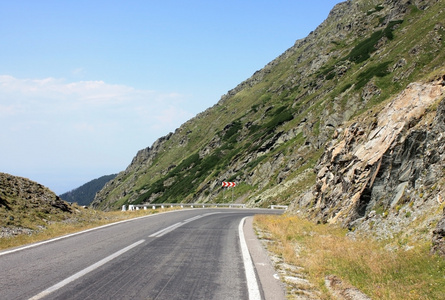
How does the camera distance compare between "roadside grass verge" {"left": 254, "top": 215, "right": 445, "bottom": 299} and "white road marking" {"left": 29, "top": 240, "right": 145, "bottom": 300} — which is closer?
"white road marking" {"left": 29, "top": 240, "right": 145, "bottom": 300}

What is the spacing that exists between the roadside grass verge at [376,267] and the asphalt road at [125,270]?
179cm

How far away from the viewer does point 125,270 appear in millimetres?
6719

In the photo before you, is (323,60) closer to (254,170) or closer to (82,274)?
(254,170)

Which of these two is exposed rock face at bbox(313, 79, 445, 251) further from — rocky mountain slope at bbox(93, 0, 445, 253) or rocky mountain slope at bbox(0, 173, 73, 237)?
rocky mountain slope at bbox(0, 173, 73, 237)

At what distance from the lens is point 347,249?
995 centimetres

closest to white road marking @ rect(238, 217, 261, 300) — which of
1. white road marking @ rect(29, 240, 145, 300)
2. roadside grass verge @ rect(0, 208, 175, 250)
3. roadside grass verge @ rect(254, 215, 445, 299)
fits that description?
roadside grass verge @ rect(254, 215, 445, 299)

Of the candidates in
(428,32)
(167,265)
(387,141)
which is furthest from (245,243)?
(428,32)

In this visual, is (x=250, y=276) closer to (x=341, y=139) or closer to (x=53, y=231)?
(x=53, y=231)

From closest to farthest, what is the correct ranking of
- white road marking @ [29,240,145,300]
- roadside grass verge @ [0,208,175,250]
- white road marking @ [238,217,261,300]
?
white road marking @ [29,240,145,300], white road marking @ [238,217,261,300], roadside grass verge @ [0,208,175,250]

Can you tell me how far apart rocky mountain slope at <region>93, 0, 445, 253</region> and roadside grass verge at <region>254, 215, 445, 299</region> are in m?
1.45

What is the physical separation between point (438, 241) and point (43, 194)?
64.0ft

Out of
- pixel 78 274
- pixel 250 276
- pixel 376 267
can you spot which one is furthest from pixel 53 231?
pixel 376 267

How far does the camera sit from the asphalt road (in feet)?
17.4

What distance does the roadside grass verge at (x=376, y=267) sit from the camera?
5938 millimetres
